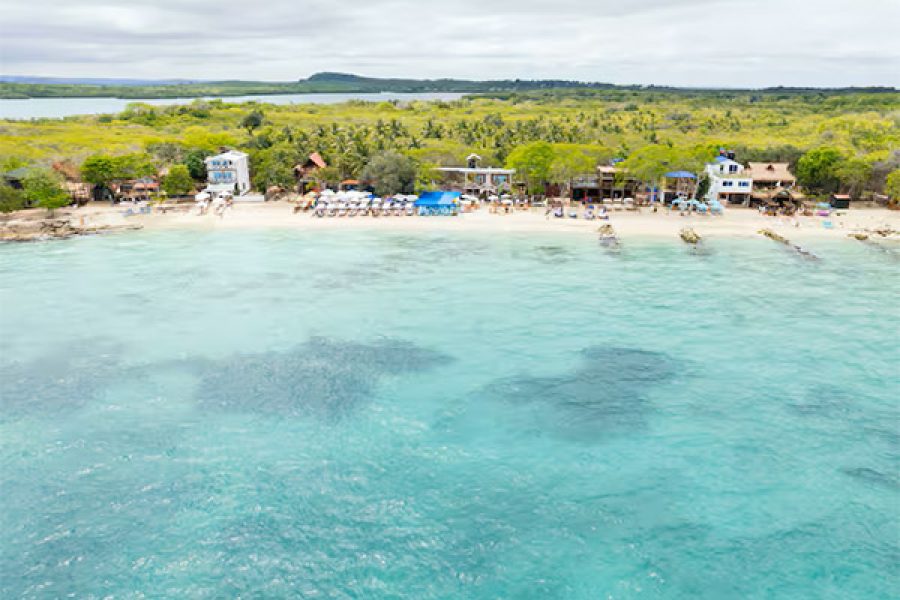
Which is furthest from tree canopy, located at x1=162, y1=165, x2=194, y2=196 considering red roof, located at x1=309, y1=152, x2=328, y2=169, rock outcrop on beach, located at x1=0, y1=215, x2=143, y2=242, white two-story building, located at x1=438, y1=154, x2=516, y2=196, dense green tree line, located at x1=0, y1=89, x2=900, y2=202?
white two-story building, located at x1=438, y1=154, x2=516, y2=196

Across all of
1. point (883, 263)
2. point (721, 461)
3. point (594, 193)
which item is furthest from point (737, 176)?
point (721, 461)

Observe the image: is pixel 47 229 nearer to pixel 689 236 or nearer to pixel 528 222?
pixel 528 222

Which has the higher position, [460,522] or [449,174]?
[449,174]

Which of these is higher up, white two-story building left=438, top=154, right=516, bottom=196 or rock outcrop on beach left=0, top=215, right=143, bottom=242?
white two-story building left=438, top=154, right=516, bottom=196

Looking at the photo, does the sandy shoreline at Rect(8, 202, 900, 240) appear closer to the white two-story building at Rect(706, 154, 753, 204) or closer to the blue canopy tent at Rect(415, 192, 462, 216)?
the blue canopy tent at Rect(415, 192, 462, 216)

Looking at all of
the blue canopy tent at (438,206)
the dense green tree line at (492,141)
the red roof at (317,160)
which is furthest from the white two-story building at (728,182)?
the red roof at (317,160)

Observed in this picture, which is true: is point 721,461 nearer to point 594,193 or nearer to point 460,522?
point 460,522
